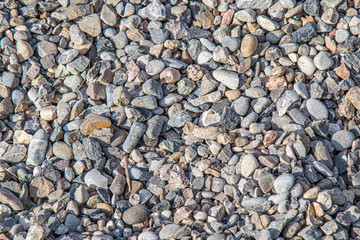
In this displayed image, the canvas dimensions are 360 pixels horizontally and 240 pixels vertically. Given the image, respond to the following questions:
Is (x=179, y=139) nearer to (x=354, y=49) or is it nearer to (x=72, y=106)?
(x=72, y=106)

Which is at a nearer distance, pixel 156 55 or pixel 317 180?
pixel 317 180

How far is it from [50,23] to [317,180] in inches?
88.9

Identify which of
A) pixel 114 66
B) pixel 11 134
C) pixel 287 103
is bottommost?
pixel 11 134

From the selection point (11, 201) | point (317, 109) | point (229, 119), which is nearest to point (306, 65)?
point (317, 109)

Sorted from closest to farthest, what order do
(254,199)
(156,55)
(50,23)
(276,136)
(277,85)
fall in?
1. (254,199)
2. (276,136)
3. (277,85)
4. (156,55)
5. (50,23)

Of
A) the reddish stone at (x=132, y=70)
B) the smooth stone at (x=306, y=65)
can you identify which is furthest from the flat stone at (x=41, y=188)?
the smooth stone at (x=306, y=65)

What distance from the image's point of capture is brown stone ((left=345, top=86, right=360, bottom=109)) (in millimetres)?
2191

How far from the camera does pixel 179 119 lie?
7.54 feet

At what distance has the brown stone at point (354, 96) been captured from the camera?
7.19 ft

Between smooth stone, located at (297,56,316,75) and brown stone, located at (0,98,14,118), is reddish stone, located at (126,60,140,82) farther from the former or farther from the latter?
smooth stone, located at (297,56,316,75)

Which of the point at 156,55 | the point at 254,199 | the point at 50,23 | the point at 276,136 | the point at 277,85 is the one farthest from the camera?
the point at 50,23

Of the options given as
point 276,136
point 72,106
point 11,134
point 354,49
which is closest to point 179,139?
point 276,136

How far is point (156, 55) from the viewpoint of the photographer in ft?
8.18

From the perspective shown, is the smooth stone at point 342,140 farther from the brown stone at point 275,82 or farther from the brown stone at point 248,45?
the brown stone at point 248,45
